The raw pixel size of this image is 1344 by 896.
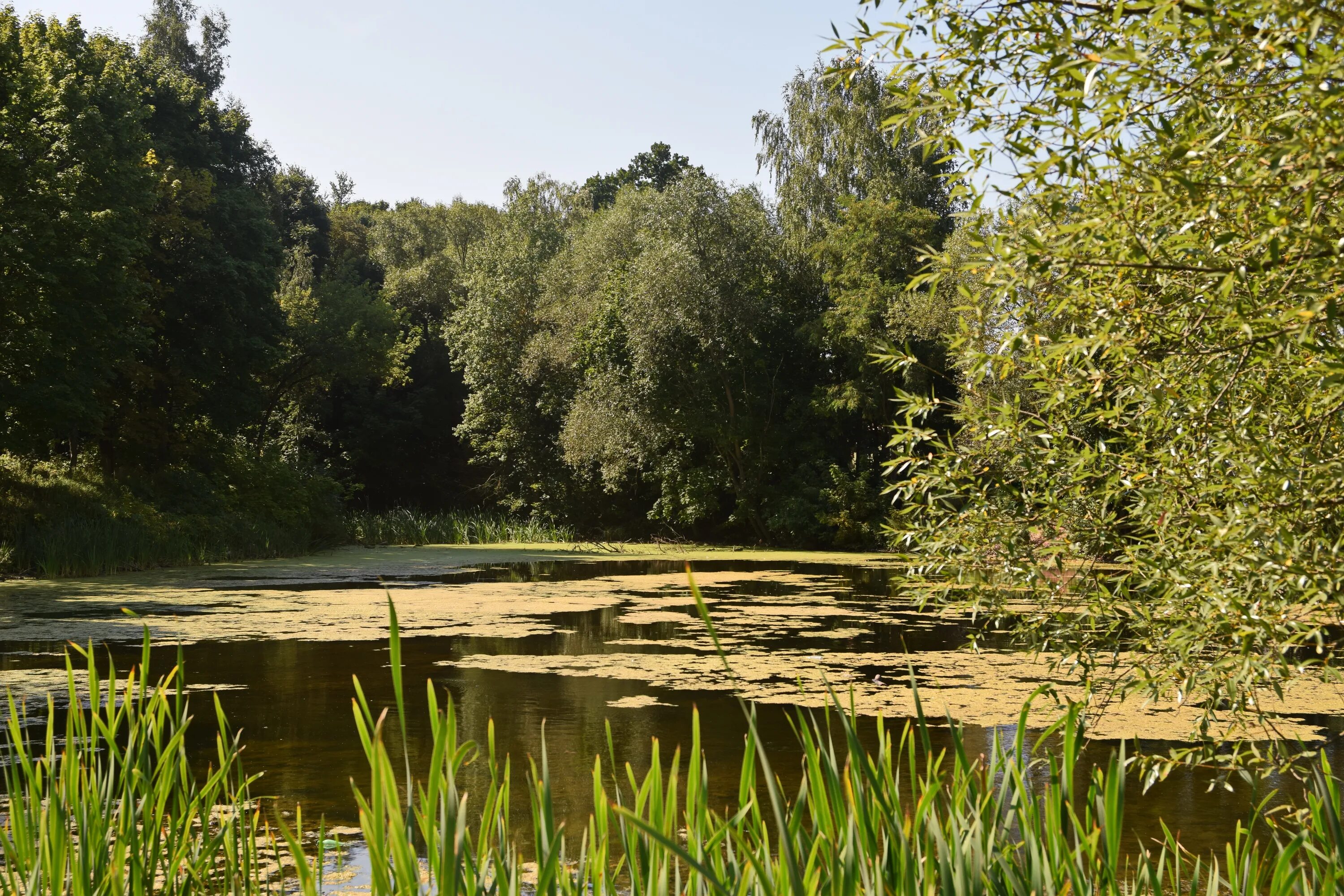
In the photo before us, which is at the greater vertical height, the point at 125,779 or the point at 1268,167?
the point at 1268,167

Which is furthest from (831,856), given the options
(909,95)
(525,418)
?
→ (525,418)

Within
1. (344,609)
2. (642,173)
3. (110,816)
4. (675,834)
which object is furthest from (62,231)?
(642,173)

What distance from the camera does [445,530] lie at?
23.5 m

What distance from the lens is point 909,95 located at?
347 cm

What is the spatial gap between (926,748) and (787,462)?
20.5 meters

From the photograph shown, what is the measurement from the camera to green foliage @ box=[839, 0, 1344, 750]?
2.54m

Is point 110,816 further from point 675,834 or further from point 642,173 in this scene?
point 642,173

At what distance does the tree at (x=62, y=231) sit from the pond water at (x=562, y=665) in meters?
2.99

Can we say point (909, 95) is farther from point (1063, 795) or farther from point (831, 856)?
point (831, 856)

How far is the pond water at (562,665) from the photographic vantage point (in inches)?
184

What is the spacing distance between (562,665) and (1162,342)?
16.1 feet

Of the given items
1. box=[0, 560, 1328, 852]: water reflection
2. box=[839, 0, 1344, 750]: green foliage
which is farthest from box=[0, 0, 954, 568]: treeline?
box=[839, 0, 1344, 750]: green foliage

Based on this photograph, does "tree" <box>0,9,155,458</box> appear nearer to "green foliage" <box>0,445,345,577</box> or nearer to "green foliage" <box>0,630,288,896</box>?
"green foliage" <box>0,445,345,577</box>

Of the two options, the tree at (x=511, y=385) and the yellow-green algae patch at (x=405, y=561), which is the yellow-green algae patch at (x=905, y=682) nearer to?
the yellow-green algae patch at (x=405, y=561)
